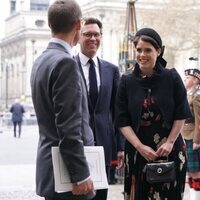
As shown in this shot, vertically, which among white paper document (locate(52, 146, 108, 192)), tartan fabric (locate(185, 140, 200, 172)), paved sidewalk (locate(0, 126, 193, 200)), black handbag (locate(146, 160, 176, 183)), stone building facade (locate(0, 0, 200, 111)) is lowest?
paved sidewalk (locate(0, 126, 193, 200))

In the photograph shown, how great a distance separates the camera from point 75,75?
14.0ft

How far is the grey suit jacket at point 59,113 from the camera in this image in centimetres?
424

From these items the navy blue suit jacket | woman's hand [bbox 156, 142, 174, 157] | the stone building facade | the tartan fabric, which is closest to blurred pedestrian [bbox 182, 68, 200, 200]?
the tartan fabric

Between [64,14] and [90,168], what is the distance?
0.99 meters

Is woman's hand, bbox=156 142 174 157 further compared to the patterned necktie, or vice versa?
the patterned necktie

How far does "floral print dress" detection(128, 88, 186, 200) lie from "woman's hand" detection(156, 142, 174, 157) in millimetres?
58

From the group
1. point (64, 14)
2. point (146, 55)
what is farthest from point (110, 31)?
point (64, 14)

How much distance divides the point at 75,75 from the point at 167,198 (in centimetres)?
169

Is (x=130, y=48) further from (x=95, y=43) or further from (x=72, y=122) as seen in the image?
(x=72, y=122)

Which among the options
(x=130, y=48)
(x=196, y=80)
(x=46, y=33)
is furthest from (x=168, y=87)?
(x=46, y=33)

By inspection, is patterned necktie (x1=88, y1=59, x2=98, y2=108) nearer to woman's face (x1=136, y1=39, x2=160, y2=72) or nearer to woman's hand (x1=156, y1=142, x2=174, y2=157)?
woman's face (x1=136, y1=39, x2=160, y2=72)

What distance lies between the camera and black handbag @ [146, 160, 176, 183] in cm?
538

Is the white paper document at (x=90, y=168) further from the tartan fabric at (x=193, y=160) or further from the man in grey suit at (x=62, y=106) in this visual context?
the tartan fabric at (x=193, y=160)

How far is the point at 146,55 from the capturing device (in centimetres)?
554
